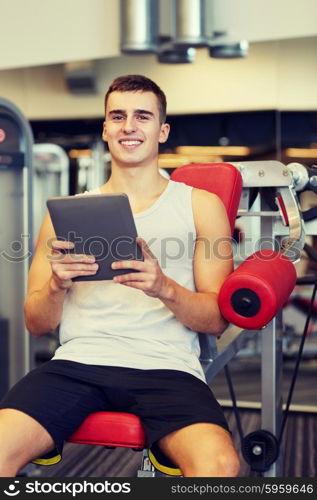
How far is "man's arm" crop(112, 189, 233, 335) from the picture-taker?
1716 mm

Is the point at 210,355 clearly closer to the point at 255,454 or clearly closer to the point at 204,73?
the point at 255,454

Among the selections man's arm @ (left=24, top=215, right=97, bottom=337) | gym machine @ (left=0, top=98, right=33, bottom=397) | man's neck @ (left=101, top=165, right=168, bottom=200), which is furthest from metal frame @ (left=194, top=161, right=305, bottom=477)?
gym machine @ (left=0, top=98, right=33, bottom=397)

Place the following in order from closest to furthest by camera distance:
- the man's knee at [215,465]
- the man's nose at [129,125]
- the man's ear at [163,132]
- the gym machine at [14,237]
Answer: the man's knee at [215,465]
the man's nose at [129,125]
the man's ear at [163,132]
the gym machine at [14,237]

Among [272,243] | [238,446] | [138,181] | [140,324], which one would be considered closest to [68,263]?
[140,324]

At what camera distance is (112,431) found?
1680mm

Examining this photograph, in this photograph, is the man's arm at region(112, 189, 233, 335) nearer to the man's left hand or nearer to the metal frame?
the man's left hand

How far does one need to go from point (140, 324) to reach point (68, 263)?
261 mm

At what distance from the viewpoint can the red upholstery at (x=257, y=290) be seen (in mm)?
1699

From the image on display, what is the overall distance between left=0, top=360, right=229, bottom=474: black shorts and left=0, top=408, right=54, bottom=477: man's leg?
2 cm

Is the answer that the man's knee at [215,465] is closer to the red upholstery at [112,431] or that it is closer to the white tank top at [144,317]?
the red upholstery at [112,431]

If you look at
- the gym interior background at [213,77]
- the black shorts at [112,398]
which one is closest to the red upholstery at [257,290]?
the black shorts at [112,398]

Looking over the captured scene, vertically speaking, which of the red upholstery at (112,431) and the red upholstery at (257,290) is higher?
the red upholstery at (257,290)

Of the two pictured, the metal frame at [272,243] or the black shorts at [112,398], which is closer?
the black shorts at [112,398]

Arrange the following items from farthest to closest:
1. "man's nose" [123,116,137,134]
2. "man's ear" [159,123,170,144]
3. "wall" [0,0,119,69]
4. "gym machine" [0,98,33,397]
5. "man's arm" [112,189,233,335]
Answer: "wall" [0,0,119,69] → "gym machine" [0,98,33,397] → "man's ear" [159,123,170,144] → "man's nose" [123,116,137,134] → "man's arm" [112,189,233,335]
